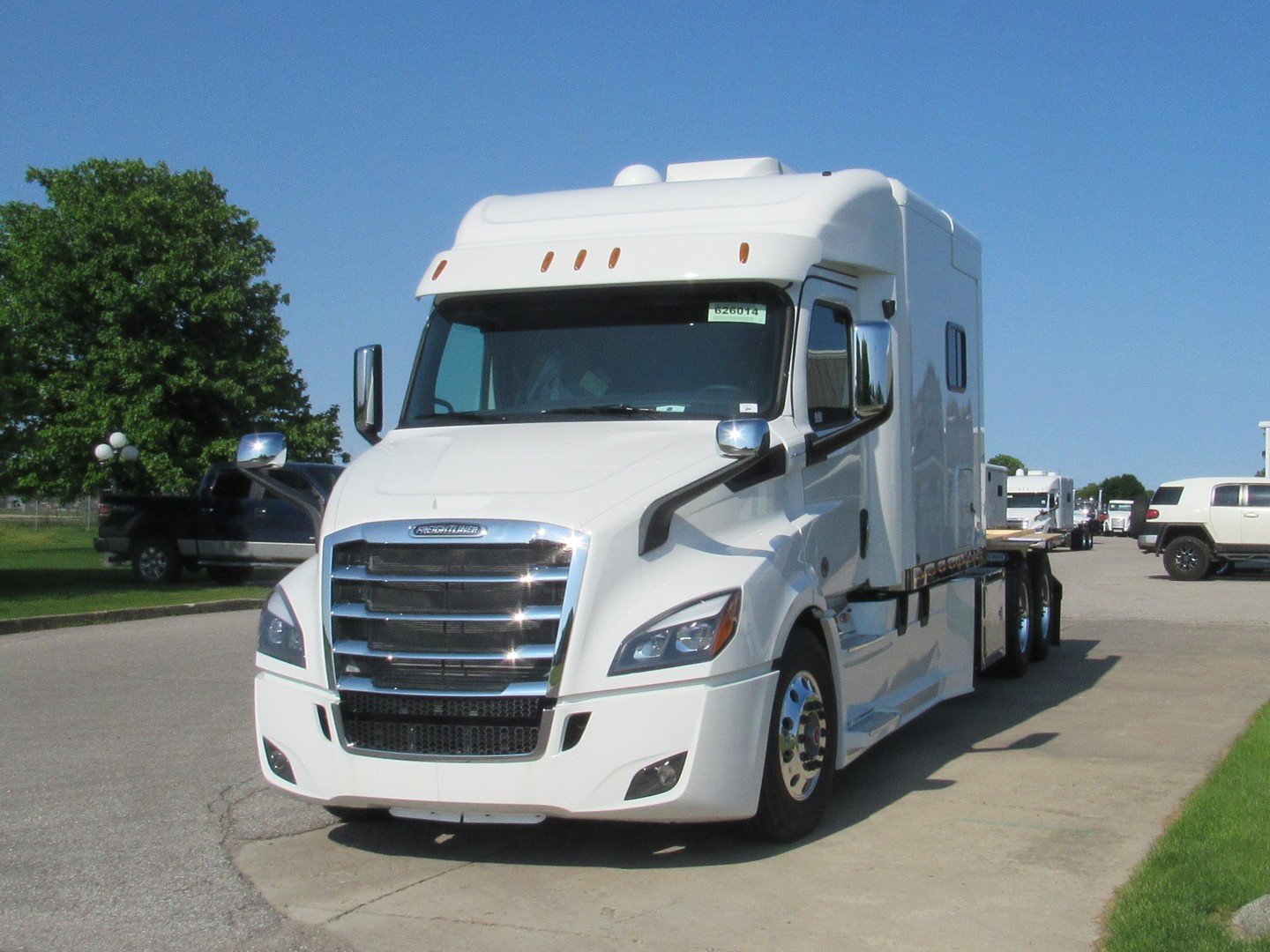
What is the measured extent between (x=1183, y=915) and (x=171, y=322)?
43495 mm

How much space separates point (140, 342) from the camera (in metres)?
43.7

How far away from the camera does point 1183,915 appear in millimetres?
4957

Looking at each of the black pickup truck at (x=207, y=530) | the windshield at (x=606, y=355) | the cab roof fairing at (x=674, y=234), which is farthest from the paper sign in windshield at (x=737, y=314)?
the black pickup truck at (x=207, y=530)

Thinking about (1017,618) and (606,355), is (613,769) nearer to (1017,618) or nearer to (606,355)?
(606,355)

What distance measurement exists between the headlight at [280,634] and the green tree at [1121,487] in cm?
15907

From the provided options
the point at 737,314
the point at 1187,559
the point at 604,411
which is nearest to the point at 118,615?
the point at 604,411

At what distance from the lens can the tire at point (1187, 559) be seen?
95.0 feet

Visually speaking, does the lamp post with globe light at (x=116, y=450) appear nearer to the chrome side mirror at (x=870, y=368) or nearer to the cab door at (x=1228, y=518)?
the cab door at (x=1228, y=518)

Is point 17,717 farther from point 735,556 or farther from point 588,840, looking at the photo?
point 735,556

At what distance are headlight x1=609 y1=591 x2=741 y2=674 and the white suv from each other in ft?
84.0

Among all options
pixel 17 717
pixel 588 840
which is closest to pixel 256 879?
pixel 588 840

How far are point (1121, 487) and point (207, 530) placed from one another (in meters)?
151

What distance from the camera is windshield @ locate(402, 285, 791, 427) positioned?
6.82 metres

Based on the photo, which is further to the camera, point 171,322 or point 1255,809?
point 171,322
